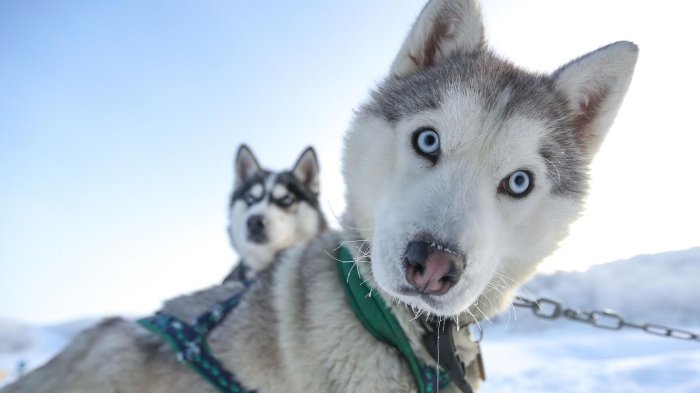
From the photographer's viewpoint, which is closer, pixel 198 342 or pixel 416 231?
pixel 416 231

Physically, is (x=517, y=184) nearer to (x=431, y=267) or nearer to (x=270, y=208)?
(x=431, y=267)

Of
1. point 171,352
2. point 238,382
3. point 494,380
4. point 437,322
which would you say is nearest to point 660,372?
point 494,380

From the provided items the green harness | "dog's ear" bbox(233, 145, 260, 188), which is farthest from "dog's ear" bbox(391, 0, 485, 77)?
"dog's ear" bbox(233, 145, 260, 188)

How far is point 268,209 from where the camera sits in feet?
18.9

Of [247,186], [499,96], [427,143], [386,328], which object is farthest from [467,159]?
[247,186]

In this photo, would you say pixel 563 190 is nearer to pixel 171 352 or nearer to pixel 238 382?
pixel 238 382

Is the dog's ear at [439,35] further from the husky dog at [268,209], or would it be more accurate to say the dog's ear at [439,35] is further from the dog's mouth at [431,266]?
the husky dog at [268,209]

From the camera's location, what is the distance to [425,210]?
140 cm

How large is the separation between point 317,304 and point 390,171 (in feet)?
1.96

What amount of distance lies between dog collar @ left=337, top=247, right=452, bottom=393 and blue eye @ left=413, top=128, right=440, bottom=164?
0.54 meters

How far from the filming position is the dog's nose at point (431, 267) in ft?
4.24

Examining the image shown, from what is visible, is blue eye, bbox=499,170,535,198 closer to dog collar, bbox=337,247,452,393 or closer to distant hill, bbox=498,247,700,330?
dog collar, bbox=337,247,452,393

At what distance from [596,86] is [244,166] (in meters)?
5.51

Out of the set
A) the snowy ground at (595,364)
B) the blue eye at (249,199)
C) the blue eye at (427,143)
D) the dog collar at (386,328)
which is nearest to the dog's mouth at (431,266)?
the dog collar at (386,328)
